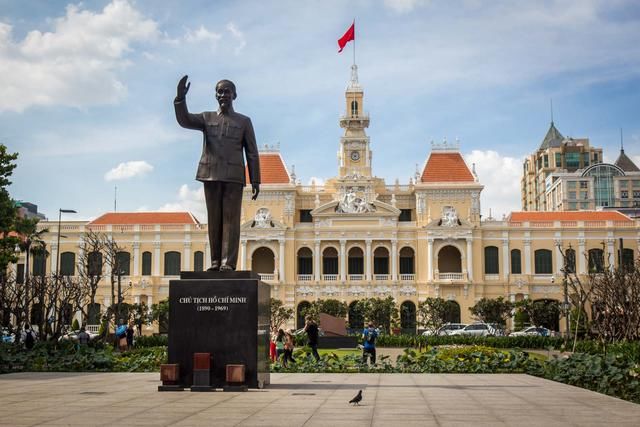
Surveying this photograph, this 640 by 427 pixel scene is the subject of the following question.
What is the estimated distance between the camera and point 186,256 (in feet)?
204

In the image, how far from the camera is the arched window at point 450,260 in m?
62.5

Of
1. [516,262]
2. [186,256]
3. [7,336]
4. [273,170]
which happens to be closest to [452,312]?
[516,262]

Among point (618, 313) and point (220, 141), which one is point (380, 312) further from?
point (220, 141)

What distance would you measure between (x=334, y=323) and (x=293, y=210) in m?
19.4

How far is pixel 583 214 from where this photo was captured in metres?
63.2

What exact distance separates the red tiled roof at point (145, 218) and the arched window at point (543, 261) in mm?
27686

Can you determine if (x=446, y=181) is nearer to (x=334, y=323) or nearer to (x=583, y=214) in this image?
(x=583, y=214)

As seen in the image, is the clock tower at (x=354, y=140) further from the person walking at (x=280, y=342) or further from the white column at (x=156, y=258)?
the person walking at (x=280, y=342)

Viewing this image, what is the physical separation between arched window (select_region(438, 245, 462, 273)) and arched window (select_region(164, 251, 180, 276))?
2102 centimetres

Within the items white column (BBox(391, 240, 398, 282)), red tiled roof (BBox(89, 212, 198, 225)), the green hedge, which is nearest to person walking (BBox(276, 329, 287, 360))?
the green hedge

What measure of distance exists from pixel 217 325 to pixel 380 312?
40.1 meters

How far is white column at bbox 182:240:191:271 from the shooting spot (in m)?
62.1

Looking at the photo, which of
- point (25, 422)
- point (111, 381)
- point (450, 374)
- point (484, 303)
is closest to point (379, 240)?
point (484, 303)

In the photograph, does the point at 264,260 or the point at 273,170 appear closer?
the point at 264,260
